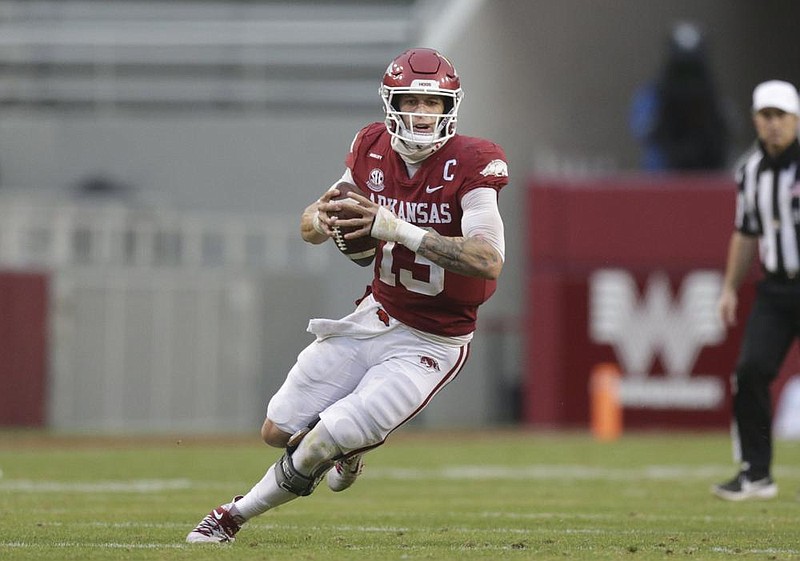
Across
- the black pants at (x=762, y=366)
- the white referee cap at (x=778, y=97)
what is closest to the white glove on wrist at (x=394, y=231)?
the black pants at (x=762, y=366)

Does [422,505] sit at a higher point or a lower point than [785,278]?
lower

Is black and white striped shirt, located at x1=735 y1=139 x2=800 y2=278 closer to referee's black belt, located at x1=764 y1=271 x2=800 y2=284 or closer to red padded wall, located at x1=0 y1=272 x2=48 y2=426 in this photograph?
Result: referee's black belt, located at x1=764 y1=271 x2=800 y2=284

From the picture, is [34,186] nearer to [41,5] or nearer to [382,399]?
[41,5]

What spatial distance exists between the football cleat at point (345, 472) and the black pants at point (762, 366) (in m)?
2.70

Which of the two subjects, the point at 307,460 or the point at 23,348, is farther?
the point at 23,348

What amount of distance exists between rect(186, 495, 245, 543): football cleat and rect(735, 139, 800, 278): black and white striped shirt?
364cm

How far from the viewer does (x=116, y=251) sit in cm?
1591

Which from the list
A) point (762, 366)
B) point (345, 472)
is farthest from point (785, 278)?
point (345, 472)

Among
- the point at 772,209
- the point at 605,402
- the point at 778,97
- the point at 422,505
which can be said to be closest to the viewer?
the point at 422,505

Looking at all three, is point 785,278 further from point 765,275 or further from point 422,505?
point 422,505

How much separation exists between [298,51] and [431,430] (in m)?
5.36

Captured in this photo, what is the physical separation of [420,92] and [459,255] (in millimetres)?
671

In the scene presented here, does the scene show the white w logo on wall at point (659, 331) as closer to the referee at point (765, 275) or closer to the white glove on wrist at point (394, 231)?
the referee at point (765, 275)

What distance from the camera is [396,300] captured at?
6199 mm
